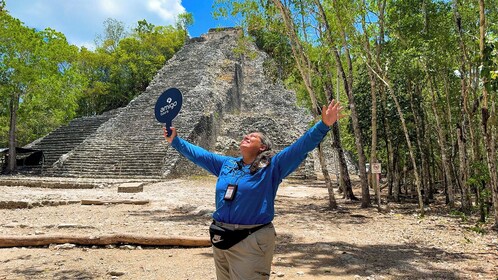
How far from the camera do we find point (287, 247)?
5.44m

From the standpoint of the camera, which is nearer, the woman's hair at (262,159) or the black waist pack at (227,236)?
the black waist pack at (227,236)

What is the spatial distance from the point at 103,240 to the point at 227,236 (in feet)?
11.4

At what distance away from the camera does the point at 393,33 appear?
9.41 m

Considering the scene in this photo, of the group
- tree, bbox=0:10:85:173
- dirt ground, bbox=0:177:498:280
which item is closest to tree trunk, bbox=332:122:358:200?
dirt ground, bbox=0:177:498:280

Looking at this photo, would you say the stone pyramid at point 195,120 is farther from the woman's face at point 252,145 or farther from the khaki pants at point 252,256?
the khaki pants at point 252,256

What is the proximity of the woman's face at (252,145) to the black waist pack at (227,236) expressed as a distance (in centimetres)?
48

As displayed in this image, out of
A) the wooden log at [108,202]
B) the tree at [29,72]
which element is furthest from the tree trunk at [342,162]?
the tree at [29,72]

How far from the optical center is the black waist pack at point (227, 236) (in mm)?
2291

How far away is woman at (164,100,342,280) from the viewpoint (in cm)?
229

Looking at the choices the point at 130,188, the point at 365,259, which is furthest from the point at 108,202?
the point at 365,259

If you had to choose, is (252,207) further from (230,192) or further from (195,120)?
(195,120)

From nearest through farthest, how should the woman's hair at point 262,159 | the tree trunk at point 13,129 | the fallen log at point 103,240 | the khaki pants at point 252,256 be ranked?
1. the khaki pants at point 252,256
2. the woman's hair at point 262,159
3. the fallen log at point 103,240
4. the tree trunk at point 13,129

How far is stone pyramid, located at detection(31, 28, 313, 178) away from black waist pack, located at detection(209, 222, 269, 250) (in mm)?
10129

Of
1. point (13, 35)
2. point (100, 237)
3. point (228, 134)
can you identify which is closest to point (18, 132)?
point (13, 35)
